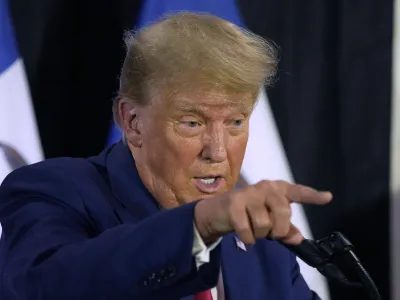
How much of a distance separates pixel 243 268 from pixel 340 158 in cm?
66

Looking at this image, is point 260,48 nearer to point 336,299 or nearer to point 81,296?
point 81,296

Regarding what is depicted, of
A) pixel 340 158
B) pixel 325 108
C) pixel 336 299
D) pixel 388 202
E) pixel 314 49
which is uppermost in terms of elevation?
pixel 314 49

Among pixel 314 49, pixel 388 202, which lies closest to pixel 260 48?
pixel 314 49

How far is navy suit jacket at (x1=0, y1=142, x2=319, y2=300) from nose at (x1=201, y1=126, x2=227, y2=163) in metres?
0.14

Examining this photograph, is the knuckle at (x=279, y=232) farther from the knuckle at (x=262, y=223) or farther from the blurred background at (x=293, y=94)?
the blurred background at (x=293, y=94)

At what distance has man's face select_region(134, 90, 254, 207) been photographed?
4.21ft

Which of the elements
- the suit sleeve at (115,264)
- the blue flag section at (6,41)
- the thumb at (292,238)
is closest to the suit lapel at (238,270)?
the suit sleeve at (115,264)

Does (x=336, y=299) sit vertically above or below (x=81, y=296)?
below

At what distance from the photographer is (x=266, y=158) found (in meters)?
2.03

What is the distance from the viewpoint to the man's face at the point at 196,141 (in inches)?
50.5

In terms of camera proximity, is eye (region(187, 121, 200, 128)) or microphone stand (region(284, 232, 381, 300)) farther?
eye (region(187, 121, 200, 128))

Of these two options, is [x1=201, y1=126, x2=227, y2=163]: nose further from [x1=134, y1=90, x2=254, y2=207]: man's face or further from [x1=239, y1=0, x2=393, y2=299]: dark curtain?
[x1=239, y1=0, x2=393, y2=299]: dark curtain

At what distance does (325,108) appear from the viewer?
199 cm

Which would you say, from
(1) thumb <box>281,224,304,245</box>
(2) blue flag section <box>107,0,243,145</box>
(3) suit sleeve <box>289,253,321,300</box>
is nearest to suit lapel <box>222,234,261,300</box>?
(3) suit sleeve <box>289,253,321,300</box>
